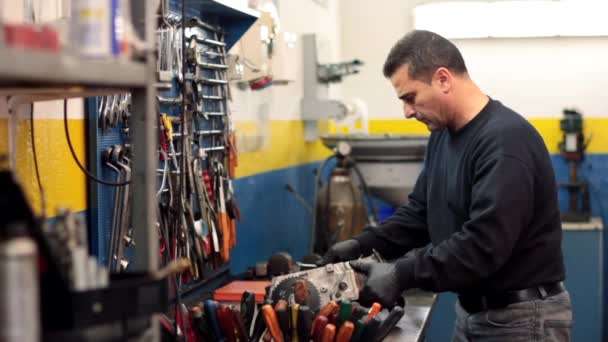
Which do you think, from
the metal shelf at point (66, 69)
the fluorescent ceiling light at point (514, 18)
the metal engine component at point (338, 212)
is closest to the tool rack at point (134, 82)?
the metal shelf at point (66, 69)

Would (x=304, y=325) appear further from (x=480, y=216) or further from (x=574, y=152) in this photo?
(x=574, y=152)

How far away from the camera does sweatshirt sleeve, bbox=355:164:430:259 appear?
7.59 ft

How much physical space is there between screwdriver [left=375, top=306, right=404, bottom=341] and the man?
0.25 feet

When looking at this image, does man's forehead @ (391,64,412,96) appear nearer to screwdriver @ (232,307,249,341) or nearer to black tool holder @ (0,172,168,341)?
screwdriver @ (232,307,249,341)

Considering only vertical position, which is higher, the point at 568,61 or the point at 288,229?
the point at 568,61

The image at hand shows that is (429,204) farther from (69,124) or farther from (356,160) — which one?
(356,160)

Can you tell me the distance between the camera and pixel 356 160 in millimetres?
3668

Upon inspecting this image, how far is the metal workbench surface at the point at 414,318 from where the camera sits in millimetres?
1891

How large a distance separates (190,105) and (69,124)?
21.5 inches

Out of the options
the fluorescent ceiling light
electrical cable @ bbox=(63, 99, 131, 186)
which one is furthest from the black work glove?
the fluorescent ceiling light

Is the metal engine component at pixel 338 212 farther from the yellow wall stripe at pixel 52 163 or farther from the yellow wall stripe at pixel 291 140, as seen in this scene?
the yellow wall stripe at pixel 52 163

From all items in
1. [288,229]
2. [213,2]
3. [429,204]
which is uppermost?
[213,2]

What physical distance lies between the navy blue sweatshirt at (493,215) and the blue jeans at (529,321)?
6cm

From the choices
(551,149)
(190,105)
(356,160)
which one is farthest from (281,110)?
(551,149)
